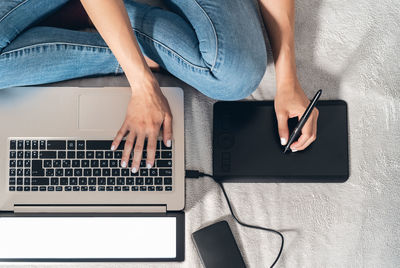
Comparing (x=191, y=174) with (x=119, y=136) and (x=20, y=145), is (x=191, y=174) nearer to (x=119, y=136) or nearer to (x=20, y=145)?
(x=119, y=136)

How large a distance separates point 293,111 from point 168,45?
276 millimetres

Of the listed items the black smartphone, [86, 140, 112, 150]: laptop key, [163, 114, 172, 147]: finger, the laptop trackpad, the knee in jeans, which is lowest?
the black smartphone

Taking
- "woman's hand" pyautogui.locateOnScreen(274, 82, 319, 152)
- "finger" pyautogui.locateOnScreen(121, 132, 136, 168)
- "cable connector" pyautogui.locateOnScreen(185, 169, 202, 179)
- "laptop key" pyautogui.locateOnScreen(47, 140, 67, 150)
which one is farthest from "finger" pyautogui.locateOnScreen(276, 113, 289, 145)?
"laptop key" pyautogui.locateOnScreen(47, 140, 67, 150)

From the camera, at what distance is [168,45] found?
0.70 m

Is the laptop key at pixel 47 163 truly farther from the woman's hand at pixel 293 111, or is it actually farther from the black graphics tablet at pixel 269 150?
the woman's hand at pixel 293 111

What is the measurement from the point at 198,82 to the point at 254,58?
0.11 m

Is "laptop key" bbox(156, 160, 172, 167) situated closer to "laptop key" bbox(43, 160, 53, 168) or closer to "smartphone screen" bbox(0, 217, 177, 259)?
"smartphone screen" bbox(0, 217, 177, 259)

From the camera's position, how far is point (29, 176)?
73cm

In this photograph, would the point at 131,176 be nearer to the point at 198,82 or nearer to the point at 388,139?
the point at 198,82

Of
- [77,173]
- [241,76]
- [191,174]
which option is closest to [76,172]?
[77,173]

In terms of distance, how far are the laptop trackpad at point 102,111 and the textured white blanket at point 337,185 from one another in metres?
0.05

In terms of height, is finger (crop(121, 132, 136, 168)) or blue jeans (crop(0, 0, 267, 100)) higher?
blue jeans (crop(0, 0, 267, 100))

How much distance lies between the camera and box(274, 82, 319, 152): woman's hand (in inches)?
29.0

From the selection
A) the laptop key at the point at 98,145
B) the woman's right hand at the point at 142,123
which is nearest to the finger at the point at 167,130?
the woman's right hand at the point at 142,123
